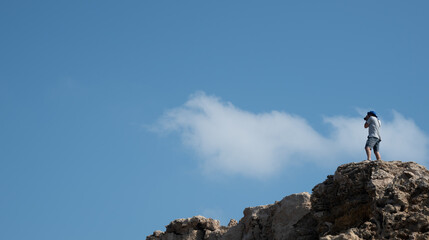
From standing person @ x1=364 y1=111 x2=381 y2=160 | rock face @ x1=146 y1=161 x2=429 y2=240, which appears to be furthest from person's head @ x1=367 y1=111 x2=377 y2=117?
rock face @ x1=146 y1=161 x2=429 y2=240

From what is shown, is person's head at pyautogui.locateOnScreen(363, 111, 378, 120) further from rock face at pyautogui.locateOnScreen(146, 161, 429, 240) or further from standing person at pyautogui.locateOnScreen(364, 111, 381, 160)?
rock face at pyautogui.locateOnScreen(146, 161, 429, 240)

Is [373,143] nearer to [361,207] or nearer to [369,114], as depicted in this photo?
[369,114]

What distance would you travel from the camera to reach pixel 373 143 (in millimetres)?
18938

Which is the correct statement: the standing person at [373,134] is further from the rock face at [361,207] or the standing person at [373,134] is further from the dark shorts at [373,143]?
the rock face at [361,207]

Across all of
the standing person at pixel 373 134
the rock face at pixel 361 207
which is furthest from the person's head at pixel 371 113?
the rock face at pixel 361 207

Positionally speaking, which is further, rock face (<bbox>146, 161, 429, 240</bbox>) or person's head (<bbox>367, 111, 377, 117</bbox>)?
person's head (<bbox>367, 111, 377, 117</bbox>)

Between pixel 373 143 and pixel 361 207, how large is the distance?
5.56m

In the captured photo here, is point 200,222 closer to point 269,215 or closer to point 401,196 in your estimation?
point 269,215

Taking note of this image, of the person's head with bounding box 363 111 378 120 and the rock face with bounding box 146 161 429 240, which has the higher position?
the person's head with bounding box 363 111 378 120

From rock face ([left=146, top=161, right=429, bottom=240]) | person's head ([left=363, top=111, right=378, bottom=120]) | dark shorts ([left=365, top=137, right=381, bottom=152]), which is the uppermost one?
person's head ([left=363, top=111, right=378, bottom=120])

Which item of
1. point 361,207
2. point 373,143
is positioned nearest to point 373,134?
point 373,143

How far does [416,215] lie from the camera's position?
1240 cm

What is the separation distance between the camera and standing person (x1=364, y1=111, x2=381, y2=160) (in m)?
18.9

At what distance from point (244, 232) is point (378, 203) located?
25.7 feet
